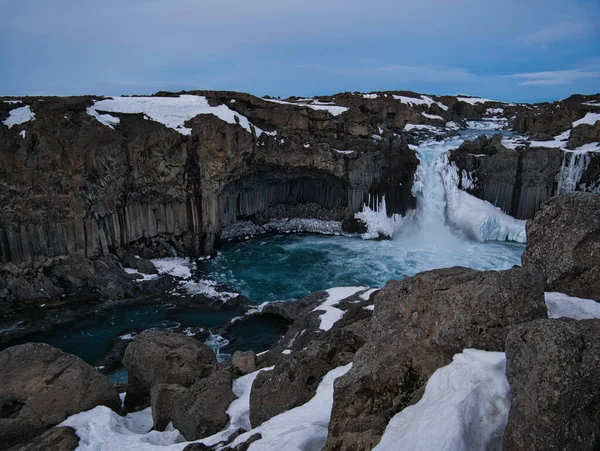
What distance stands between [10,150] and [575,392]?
89.6 feet

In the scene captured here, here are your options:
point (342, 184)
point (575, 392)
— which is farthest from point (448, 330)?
point (342, 184)

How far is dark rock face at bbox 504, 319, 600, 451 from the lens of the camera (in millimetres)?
4406

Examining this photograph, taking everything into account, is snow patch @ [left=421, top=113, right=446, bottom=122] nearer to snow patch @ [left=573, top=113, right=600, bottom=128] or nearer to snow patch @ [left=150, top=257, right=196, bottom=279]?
snow patch @ [left=573, top=113, right=600, bottom=128]

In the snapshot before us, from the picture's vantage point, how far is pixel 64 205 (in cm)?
2433

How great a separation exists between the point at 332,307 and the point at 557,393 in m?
13.6

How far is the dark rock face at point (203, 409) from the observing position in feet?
29.3

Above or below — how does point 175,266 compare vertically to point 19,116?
below

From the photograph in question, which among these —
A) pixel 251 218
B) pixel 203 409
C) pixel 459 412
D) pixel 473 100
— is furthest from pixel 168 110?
pixel 473 100

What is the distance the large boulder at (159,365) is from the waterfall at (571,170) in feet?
101

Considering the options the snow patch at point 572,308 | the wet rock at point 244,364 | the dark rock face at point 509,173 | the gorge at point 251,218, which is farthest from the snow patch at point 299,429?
the dark rock face at point 509,173

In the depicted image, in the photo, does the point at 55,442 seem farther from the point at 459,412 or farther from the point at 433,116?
the point at 433,116

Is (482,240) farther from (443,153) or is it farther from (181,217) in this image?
(181,217)

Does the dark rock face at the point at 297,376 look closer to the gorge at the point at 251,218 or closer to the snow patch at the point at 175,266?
the gorge at the point at 251,218

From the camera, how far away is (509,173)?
113 ft
